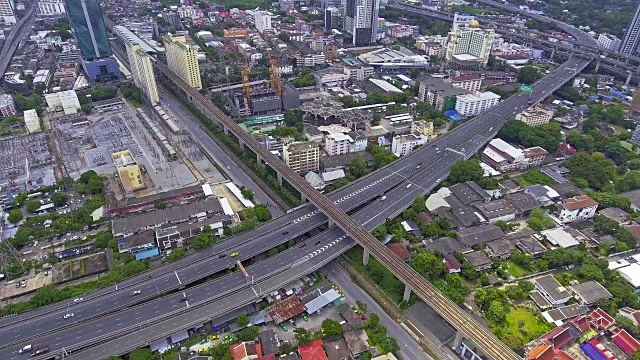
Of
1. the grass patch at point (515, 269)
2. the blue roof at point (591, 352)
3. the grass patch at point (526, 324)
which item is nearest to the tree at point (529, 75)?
the grass patch at point (515, 269)

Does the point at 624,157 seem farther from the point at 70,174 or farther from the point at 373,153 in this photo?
the point at 70,174

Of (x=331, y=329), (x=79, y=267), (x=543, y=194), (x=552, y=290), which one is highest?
(x=543, y=194)

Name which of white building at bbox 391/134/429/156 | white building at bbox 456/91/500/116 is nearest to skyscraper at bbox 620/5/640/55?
white building at bbox 456/91/500/116

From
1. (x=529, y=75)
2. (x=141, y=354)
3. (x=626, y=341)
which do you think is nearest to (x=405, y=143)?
(x=626, y=341)

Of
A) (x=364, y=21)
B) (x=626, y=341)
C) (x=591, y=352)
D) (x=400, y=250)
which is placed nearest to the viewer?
(x=591, y=352)

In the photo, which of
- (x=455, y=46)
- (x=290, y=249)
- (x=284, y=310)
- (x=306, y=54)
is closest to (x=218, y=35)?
(x=306, y=54)

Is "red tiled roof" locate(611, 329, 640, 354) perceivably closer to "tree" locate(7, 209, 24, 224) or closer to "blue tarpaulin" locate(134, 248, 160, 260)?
"blue tarpaulin" locate(134, 248, 160, 260)

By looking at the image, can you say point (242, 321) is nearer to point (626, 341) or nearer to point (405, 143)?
point (626, 341)
